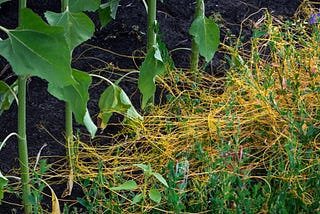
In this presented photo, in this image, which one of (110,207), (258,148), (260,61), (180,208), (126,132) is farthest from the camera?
(260,61)

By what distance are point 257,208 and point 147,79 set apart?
74cm

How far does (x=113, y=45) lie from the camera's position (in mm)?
3807

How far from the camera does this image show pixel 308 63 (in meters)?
3.26

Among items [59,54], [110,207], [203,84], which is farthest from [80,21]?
[203,84]

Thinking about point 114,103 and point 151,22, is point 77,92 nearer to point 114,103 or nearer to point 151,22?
point 114,103

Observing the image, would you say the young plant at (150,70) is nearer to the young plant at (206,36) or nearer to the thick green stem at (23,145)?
the young plant at (206,36)

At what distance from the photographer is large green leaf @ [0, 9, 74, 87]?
82.8 inches

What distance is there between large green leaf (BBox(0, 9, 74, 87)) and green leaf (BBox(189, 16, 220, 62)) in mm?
1015

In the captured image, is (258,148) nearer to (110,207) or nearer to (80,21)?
(110,207)

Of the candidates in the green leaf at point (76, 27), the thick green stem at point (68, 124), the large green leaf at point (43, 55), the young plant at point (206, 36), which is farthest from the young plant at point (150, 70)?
the large green leaf at point (43, 55)

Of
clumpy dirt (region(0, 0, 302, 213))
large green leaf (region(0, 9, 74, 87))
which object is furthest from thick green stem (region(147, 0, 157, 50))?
large green leaf (region(0, 9, 74, 87))

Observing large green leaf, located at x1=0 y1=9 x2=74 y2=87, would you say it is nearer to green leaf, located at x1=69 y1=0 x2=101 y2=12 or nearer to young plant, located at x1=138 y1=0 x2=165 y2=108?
green leaf, located at x1=69 y1=0 x2=101 y2=12

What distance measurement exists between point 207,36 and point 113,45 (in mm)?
890

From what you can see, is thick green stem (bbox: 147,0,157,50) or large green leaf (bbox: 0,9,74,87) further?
thick green stem (bbox: 147,0,157,50)
